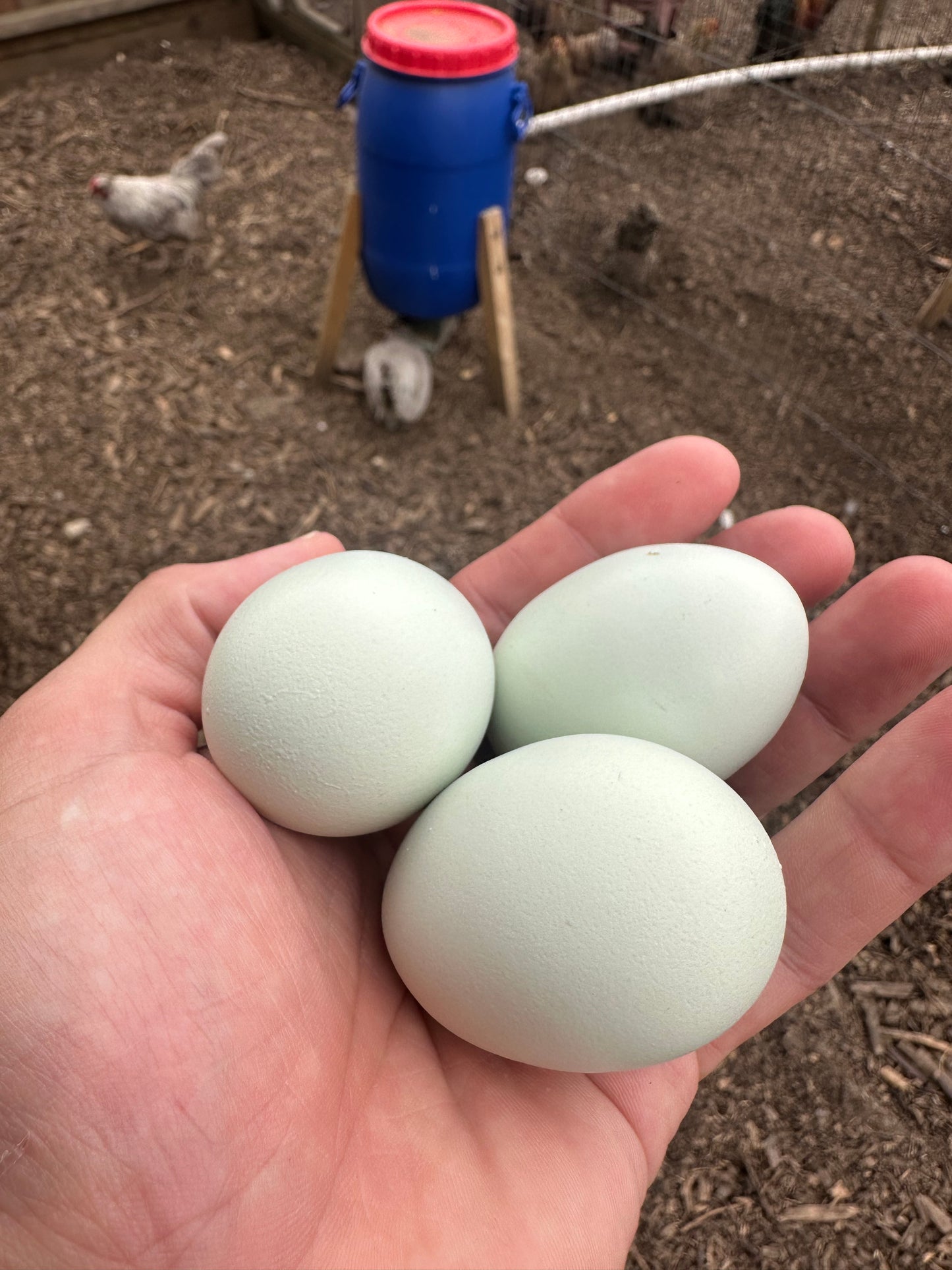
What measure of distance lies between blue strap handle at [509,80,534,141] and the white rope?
8 cm

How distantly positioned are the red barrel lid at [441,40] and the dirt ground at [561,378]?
71cm

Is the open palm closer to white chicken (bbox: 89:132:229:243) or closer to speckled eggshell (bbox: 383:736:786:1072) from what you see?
speckled eggshell (bbox: 383:736:786:1072)

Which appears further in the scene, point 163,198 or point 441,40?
point 163,198

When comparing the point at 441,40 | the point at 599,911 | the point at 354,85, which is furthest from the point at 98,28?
the point at 599,911

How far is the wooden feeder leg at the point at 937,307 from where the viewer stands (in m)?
2.26

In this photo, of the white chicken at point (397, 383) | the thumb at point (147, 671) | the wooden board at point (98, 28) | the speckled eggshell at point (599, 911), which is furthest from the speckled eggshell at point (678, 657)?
the wooden board at point (98, 28)

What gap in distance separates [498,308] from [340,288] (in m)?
0.40

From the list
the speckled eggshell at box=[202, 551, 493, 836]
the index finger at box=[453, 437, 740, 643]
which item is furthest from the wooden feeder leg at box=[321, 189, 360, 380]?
the speckled eggshell at box=[202, 551, 493, 836]

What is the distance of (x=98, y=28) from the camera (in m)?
3.44

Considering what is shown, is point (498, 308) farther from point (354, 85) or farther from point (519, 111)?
point (354, 85)

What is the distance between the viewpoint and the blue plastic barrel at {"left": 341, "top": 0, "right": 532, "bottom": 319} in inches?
80.7

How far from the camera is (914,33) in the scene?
2.21 metres

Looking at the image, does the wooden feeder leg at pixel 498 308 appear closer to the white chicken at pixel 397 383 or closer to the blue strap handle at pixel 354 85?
the white chicken at pixel 397 383

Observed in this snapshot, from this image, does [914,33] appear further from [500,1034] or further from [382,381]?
[500,1034]
